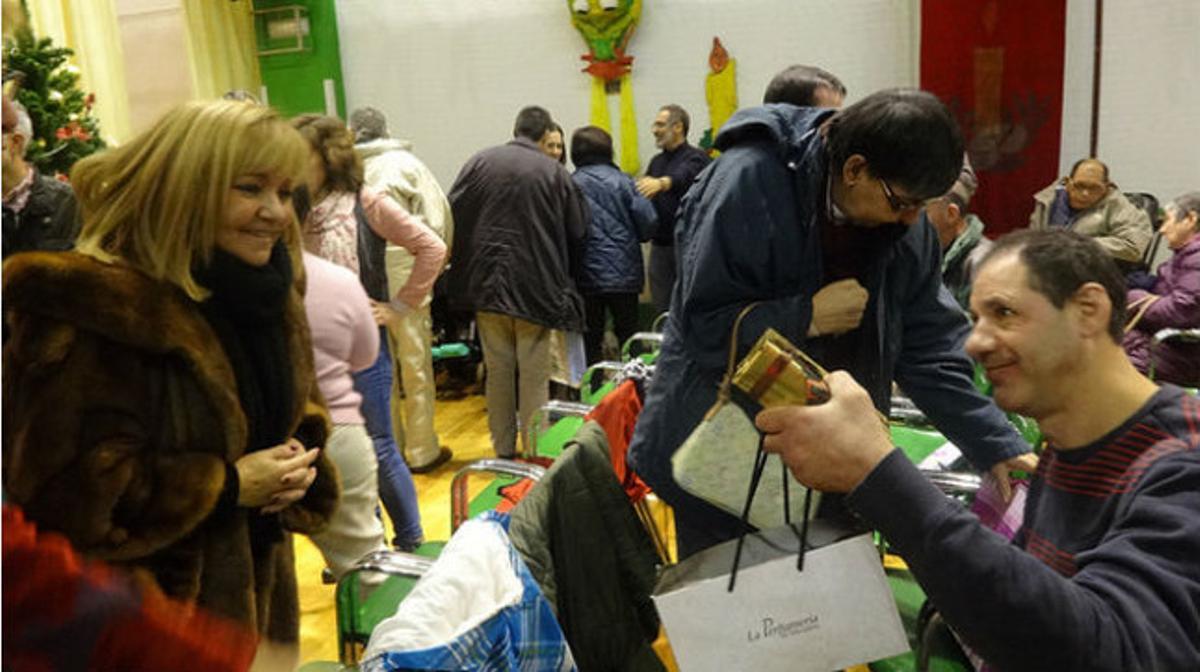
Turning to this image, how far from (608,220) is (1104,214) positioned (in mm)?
2386

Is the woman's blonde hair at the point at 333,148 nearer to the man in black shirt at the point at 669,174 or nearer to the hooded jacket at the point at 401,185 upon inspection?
the hooded jacket at the point at 401,185

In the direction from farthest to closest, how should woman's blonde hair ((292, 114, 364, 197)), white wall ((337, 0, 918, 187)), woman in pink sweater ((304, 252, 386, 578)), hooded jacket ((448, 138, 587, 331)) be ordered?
white wall ((337, 0, 918, 187)), hooded jacket ((448, 138, 587, 331)), woman's blonde hair ((292, 114, 364, 197)), woman in pink sweater ((304, 252, 386, 578))

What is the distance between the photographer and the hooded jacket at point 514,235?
12.4ft

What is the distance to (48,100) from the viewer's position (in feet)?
12.3

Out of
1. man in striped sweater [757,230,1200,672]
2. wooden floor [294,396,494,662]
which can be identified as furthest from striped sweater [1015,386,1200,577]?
wooden floor [294,396,494,662]

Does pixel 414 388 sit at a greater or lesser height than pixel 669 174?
lesser

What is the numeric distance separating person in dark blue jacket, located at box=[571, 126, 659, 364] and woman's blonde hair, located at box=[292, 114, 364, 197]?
1.77 metres

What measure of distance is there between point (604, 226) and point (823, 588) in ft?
11.3

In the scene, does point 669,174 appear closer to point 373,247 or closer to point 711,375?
point 373,247

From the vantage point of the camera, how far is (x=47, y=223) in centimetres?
222

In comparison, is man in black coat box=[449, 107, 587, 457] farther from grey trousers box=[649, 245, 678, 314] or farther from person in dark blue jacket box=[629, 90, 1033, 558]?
person in dark blue jacket box=[629, 90, 1033, 558]

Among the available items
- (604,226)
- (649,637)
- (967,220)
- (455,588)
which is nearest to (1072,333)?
(455,588)

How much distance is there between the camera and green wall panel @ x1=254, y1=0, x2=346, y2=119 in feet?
21.4

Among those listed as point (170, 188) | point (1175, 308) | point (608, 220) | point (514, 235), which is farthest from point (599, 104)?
point (170, 188)
